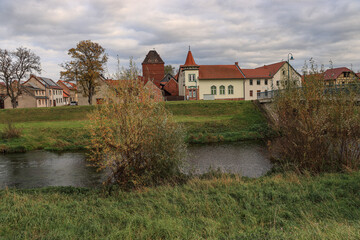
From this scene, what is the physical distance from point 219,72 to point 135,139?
48523 mm

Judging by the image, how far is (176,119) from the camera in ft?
129

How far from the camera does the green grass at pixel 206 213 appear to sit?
668 cm

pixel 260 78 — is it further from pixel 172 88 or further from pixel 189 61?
pixel 172 88

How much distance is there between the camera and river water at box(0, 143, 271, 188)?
54.5ft

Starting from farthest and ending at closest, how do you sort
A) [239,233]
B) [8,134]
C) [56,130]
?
[56,130]
[8,134]
[239,233]

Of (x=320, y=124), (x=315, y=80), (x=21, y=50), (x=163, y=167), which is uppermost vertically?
(x=21, y=50)

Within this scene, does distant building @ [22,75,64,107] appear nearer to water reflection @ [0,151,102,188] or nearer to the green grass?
water reflection @ [0,151,102,188]

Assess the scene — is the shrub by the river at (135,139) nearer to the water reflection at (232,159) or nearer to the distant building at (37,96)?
the water reflection at (232,159)

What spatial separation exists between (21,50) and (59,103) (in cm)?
4246

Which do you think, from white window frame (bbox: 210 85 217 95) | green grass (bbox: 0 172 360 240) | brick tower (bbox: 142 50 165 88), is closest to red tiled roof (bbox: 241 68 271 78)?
A: white window frame (bbox: 210 85 217 95)

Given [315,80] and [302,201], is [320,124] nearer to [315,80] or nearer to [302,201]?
[315,80]

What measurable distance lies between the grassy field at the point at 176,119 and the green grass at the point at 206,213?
13.7 m

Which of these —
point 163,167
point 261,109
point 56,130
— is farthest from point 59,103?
point 163,167

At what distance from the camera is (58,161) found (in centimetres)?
2278
